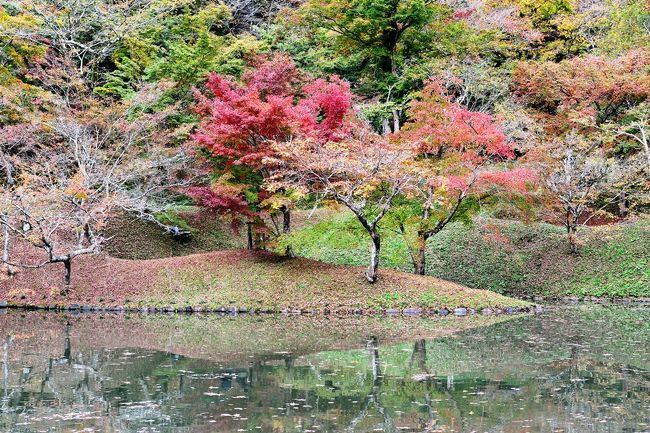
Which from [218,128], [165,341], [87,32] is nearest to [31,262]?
[218,128]

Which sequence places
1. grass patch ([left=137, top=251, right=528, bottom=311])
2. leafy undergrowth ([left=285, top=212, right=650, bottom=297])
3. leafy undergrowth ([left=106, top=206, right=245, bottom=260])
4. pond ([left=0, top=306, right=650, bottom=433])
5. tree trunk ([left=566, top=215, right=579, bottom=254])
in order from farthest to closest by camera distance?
leafy undergrowth ([left=106, top=206, right=245, bottom=260]), tree trunk ([left=566, top=215, right=579, bottom=254]), leafy undergrowth ([left=285, top=212, right=650, bottom=297]), grass patch ([left=137, top=251, right=528, bottom=311]), pond ([left=0, top=306, right=650, bottom=433])

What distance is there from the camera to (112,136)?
22.3 meters

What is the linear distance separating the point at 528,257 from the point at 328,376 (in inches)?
576

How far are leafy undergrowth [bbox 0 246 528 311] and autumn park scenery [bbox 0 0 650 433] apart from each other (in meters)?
0.08

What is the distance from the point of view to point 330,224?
19.3m

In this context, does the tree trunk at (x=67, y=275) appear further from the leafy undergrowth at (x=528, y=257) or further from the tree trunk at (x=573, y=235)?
the tree trunk at (x=573, y=235)

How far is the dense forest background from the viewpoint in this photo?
1819 centimetres

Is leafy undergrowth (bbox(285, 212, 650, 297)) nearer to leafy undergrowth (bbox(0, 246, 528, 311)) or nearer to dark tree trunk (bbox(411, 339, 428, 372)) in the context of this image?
leafy undergrowth (bbox(0, 246, 528, 311))

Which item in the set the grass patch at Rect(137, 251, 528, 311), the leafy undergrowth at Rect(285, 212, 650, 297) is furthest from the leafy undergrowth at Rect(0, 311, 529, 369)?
the leafy undergrowth at Rect(285, 212, 650, 297)

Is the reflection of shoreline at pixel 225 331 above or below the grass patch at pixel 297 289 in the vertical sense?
below

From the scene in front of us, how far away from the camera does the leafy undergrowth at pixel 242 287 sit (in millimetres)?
18172

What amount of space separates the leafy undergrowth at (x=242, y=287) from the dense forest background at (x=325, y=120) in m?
0.73

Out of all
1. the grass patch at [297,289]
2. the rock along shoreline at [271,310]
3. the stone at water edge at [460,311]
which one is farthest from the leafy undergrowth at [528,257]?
the stone at water edge at [460,311]

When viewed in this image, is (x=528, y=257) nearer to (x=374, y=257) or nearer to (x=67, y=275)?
(x=374, y=257)
